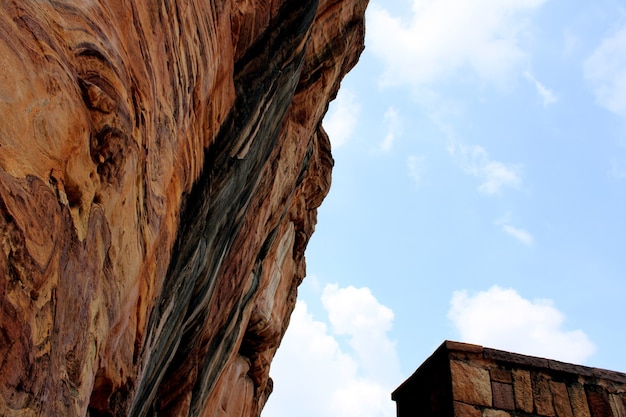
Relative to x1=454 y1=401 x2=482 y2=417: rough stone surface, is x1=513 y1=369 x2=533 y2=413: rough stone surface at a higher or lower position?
higher

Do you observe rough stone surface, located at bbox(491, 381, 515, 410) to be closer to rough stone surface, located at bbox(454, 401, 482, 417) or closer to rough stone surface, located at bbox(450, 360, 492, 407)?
rough stone surface, located at bbox(450, 360, 492, 407)

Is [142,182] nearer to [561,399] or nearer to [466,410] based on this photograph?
[466,410]

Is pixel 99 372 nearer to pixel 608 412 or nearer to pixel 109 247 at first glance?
pixel 109 247

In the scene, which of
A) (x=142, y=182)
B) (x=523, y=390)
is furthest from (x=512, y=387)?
(x=142, y=182)

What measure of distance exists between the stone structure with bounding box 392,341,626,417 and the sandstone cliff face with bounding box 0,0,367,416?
242 cm

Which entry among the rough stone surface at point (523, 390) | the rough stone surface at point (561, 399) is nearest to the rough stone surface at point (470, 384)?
the rough stone surface at point (523, 390)

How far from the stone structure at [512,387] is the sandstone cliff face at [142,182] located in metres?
2.42

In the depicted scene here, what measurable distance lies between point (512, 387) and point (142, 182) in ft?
10.7

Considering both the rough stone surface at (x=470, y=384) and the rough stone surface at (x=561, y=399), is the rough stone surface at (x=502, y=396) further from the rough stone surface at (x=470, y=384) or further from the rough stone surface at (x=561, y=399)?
the rough stone surface at (x=561, y=399)

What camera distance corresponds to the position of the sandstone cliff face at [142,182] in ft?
8.39

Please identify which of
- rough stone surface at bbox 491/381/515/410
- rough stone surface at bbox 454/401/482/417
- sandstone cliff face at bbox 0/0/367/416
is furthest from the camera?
rough stone surface at bbox 491/381/515/410

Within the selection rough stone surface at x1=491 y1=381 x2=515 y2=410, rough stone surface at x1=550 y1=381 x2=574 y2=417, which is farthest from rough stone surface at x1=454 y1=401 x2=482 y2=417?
rough stone surface at x1=550 y1=381 x2=574 y2=417

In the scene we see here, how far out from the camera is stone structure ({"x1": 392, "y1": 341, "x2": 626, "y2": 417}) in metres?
4.34

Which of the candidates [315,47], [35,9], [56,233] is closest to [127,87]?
[35,9]
